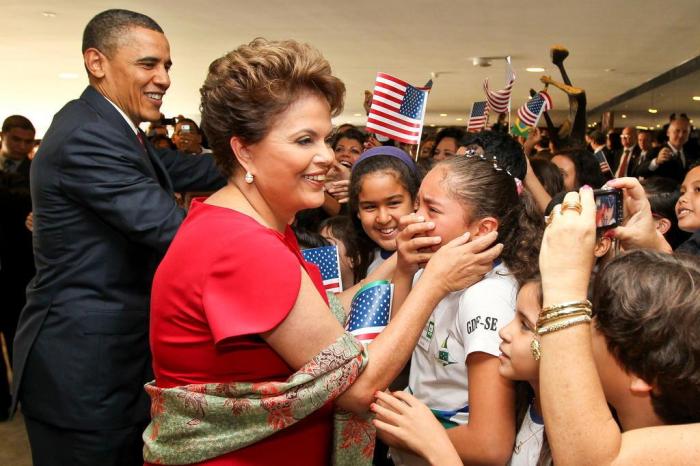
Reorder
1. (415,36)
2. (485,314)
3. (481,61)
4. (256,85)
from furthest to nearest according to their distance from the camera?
(481,61) < (415,36) < (485,314) < (256,85)

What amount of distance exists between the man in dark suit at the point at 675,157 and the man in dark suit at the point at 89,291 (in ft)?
20.1

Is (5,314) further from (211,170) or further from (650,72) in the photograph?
(650,72)

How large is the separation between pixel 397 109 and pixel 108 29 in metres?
1.58

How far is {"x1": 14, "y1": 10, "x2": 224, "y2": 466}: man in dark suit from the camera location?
1844 mm

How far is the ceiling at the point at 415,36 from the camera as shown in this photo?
6.04 metres

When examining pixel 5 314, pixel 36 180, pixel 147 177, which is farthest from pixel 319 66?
pixel 5 314

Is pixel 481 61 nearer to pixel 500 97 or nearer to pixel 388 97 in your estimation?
pixel 500 97

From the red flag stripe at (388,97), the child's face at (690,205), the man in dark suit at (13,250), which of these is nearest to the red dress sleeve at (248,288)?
the red flag stripe at (388,97)

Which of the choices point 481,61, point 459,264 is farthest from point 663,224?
point 481,61

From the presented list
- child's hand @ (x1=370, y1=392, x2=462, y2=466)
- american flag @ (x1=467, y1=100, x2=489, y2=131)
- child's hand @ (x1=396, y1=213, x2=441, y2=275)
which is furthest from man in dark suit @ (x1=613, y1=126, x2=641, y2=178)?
child's hand @ (x1=370, y1=392, x2=462, y2=466)

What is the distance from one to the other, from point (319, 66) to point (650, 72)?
33.2 ft

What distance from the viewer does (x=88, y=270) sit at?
6.11 feet

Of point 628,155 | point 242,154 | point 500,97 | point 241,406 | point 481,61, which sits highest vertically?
point 481,61

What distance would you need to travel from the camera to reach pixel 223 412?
1205mm
